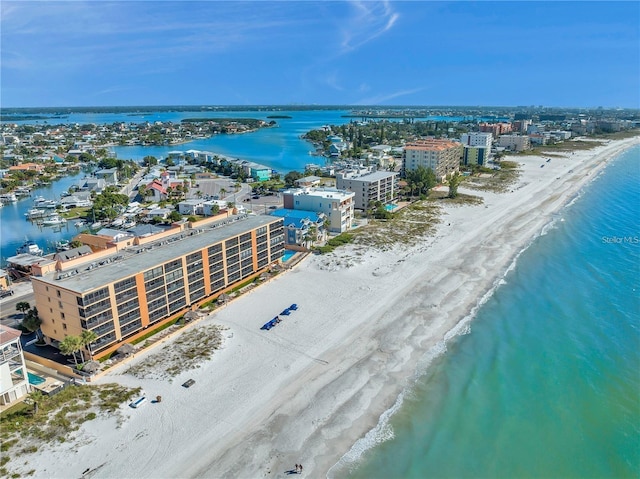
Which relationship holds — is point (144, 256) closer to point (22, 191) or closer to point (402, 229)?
point (402, 229)

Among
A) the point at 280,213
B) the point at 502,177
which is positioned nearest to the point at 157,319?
the point at 280,213

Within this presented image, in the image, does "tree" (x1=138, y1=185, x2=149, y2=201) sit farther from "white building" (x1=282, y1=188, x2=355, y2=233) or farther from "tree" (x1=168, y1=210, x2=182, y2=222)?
"white building" (x1=282, y1=188, x2=355, y2=233)

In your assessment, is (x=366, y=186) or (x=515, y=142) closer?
(x=366, y=186)

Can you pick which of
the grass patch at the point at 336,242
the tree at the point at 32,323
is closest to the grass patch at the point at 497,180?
the grass patch at the point at 336,242

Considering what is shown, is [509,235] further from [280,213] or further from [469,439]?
[469,439]

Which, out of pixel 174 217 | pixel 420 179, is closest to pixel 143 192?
pixel 174 217

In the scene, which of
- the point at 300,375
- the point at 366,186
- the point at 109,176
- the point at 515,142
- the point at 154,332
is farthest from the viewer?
the point at 515,142

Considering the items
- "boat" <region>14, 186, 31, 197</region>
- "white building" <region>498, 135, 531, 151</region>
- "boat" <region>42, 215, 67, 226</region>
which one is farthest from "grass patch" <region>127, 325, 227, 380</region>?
"white building" <region>498, 135, 531, 151</region>

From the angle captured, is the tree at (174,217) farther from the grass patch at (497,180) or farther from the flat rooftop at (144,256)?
the grass patch at (497,180)
